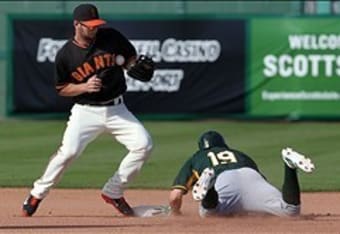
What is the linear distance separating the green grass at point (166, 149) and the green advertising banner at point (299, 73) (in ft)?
1.10

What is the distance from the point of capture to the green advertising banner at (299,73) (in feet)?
70.3

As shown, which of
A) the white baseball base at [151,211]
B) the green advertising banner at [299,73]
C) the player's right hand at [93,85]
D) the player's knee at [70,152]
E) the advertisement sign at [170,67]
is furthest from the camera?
the advertisement sign at [170,67]

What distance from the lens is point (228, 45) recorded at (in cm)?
2184

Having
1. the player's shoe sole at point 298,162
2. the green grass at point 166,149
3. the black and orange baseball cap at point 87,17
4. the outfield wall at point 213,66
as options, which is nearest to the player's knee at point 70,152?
the black and orange baseball cap at point 87,17

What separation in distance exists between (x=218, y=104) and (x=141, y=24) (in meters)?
2.10

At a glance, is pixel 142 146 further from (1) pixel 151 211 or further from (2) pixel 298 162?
(2) pixel 298 162

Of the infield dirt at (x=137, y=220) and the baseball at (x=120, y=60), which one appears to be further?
the baseball at (x=120, y=60)

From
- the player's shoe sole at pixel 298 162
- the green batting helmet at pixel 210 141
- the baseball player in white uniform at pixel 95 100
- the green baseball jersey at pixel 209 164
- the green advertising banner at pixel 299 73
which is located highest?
the baseball player in white uniform at pixel 95 100

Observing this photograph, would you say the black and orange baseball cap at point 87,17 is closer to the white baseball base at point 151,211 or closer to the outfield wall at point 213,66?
the white baseball base at point 151,211

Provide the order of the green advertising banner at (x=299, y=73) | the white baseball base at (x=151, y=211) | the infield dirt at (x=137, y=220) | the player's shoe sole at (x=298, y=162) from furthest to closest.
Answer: the green advertising banner at (x=299, y=73) → the white baseball base at (x=151, y=211) → the player's shoe sole at (x=298, y=162) → the infield dirt at (x=137, y=220)

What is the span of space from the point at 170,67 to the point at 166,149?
4.62 meters

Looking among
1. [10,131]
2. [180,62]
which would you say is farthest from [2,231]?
[180,62]

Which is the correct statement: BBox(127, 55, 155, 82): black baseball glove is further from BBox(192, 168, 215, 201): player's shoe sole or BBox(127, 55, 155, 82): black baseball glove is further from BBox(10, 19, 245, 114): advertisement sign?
BBox(10, 19, 245, 114): advertisement sign

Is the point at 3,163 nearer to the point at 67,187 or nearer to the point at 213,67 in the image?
the point at 67,187
